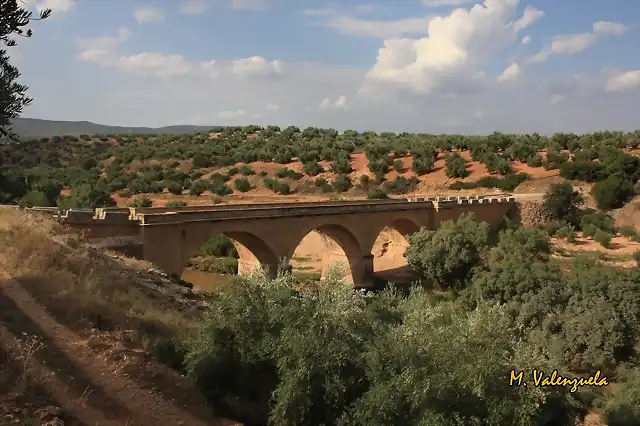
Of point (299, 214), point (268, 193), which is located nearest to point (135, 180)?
point (268, 193)

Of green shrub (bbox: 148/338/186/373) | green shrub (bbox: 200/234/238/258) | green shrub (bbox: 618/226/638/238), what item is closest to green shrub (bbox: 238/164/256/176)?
green shrub (bbox: 200/234/238/258)

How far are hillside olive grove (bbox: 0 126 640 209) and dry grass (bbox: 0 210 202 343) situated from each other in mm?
18165

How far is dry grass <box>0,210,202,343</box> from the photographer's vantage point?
34.8 feet

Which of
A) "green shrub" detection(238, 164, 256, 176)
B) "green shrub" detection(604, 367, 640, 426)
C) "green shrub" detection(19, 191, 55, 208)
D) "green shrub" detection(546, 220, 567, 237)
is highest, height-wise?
"green shrub" detection(238, 164, 256, 176)

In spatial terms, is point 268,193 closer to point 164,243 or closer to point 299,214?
point 299,214

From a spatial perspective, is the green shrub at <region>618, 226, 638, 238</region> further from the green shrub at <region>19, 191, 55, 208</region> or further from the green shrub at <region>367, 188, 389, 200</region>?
the green shrub at <region>19, 191, 55, 208</region>

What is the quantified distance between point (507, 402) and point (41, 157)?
6309 centimetres

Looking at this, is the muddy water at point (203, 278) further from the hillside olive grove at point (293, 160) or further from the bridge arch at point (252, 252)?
the hillside olive grove at point (293, 160)

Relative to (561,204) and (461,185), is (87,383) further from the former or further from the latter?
(461,185)

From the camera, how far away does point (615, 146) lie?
156 feet

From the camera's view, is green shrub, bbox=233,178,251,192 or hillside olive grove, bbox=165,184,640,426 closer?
hillside olive grove, bbox=165,184,640,426

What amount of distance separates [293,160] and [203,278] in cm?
2933

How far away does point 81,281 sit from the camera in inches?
476

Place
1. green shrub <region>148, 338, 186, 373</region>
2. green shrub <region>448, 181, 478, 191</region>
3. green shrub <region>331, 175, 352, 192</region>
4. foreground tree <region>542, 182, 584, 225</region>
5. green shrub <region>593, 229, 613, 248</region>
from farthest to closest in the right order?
green shrub <region>331, 175, 352, 192</region>, green shrub <region>448, 181, 478, 191</region>, foreground tree <region>542, 182, 584, 225</region>, green shrub <region>593, 229, 613, 248</region>, green shrub <region>148, 338, 186, 373</region>
